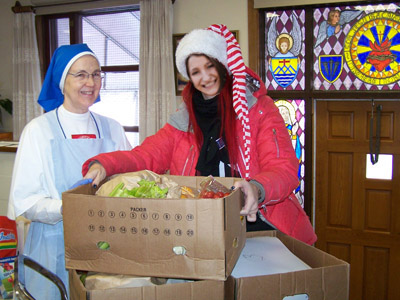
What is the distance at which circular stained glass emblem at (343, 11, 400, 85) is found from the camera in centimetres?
352

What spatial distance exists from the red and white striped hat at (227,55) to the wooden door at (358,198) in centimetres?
237

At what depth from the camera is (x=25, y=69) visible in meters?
4.78

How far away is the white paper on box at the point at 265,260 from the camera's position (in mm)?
1150

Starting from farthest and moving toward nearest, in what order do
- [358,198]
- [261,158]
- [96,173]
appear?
1. [358,198]
2. [261,158]
3. [96,173]

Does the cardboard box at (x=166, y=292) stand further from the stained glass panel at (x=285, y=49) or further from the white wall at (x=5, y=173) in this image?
the stained glass panel at (x=285, y=49)

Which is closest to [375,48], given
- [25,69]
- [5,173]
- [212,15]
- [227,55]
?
[212,15]

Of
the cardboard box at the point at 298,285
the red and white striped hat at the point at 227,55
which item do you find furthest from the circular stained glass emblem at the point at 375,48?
the cardboard box at the point at 298,285

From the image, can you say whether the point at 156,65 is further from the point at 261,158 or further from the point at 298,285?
the point at 298,285

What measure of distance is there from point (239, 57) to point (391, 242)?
2799 mm

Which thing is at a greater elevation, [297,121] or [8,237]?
[297,121]

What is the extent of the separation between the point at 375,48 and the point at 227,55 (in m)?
2.42

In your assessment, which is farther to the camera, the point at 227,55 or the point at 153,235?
the point at 227,55

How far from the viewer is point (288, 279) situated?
1.07 metres

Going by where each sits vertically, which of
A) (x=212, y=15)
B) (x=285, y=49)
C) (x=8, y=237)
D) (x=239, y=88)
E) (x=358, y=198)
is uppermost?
(x=212, y=15)
